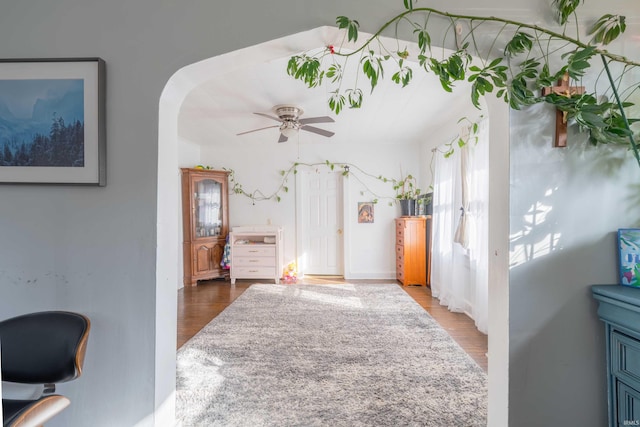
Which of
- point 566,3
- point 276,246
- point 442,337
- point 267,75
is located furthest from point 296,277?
point 566,3

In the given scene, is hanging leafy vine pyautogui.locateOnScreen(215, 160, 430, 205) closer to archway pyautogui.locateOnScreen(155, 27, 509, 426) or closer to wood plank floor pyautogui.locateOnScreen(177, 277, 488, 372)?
wood plank floor pyautogui.locateOnScreen(177, 277, 488, 372)

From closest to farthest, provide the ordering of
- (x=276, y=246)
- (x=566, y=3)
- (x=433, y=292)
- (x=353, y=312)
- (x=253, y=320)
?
(x=566, y=3), (x=253, y=320), (x=353, y=312), (x=433, y=292), (x=276, y=246)

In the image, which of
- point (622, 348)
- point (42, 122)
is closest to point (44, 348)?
point (42, 122)

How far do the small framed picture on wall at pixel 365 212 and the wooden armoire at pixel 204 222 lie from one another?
2371 mm

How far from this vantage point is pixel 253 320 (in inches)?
129

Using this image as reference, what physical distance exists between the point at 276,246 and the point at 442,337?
299 cm

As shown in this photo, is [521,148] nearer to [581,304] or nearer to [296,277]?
[581,304]

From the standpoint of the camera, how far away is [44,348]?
1.20m

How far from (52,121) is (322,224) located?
4.47 metres

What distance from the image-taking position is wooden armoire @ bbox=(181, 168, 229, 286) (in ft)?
15.9

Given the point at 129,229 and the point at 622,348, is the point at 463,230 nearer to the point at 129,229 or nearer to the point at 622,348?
the point at 622,348

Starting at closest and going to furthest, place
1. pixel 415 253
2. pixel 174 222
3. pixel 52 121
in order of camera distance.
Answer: pixel 52 121 < pixel 174 222 < pixel 415 253

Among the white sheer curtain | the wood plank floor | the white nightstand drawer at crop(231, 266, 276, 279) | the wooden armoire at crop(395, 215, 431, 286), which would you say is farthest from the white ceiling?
the wood plank floor

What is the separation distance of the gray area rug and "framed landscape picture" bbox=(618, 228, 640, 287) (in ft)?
3.53
